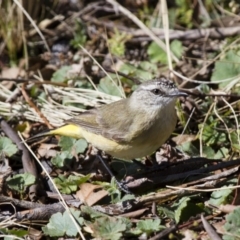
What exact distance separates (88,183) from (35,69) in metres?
2.50

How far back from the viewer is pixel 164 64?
7512 millimetres

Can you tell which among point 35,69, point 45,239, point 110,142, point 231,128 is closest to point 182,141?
point 231,128

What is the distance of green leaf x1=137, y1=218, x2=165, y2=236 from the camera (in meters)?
4.64

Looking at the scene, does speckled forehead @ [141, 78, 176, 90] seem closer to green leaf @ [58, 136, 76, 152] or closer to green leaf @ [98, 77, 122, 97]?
green leaf @ [58, 136, 76, 152]

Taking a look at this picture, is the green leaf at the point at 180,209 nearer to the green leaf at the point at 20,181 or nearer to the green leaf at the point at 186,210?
the green leaf at the point at 186,210

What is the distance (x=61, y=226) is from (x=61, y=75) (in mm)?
2794

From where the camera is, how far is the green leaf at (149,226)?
4641 mm

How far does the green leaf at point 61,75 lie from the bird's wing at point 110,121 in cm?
124

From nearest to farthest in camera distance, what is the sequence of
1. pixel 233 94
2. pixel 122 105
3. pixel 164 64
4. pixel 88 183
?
1. pixel 88 183
2. pixel 122 105
3. pixel 233 94
4. pixel 164 64

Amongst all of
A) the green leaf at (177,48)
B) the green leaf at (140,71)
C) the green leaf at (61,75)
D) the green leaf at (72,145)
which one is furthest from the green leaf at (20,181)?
the green leaf at (177,48)

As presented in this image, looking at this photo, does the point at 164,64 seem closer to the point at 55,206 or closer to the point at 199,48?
the point at 199,48

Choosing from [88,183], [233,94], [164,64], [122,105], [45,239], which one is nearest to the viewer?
[45,239]

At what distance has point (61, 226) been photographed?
4812 mm

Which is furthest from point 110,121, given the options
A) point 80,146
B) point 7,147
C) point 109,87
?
point 109,87
